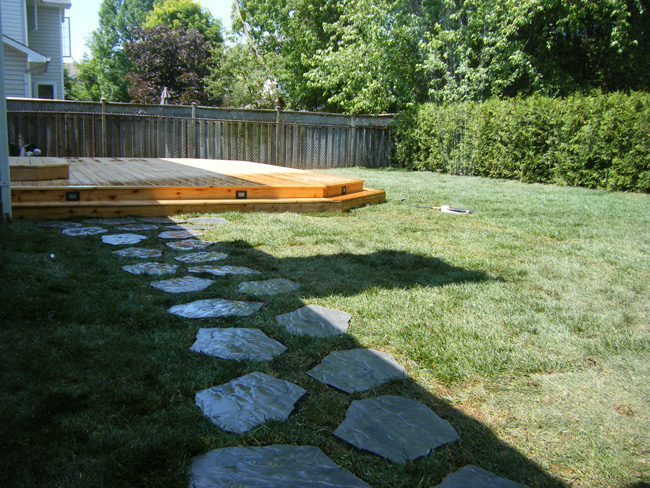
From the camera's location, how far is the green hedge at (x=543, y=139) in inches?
323

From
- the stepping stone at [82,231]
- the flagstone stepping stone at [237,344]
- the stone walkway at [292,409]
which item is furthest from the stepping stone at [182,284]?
the stepping stone at [82,231]

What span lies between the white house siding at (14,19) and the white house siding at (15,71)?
1.25m

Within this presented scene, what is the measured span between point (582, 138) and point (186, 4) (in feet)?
119

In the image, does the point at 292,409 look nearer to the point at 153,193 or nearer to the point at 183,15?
the point at 153,193

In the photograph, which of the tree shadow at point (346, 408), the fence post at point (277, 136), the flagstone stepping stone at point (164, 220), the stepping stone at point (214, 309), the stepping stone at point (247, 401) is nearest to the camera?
the tree shadow at point (346, 408)

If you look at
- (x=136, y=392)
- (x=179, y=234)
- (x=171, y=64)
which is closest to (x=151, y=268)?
(x=179, y=234)

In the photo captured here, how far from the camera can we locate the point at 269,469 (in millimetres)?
1255

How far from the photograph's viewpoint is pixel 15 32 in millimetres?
12930

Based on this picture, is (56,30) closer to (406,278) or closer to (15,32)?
(15,32)

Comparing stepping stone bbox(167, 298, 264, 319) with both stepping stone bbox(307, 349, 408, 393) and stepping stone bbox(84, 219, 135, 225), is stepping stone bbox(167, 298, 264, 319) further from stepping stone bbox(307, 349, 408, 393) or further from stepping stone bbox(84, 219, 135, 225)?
stepping stone bbox(84, 219, 135, 225)

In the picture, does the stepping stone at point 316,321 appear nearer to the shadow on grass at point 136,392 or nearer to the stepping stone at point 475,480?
the shadow on grass at point 136,392

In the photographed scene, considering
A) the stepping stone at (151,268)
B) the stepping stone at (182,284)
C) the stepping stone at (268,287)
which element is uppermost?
the stepping stone at (151,268)

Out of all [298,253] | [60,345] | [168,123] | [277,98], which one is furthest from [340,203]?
[277,98]

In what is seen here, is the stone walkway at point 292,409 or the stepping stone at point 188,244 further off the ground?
the stepping stone at point 188,244
